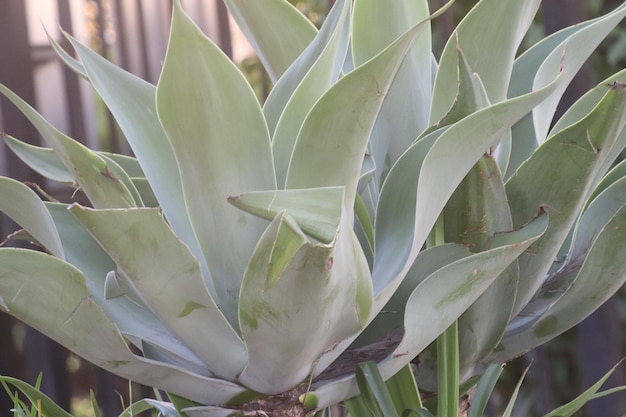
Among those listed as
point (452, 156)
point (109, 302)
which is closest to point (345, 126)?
point (452, 156)

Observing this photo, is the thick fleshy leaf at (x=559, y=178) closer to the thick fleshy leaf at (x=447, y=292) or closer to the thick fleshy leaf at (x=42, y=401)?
the thick fleshy leaf at (x=447, y=292)

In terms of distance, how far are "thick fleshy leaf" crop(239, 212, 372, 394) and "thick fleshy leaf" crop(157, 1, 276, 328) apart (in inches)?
1.6

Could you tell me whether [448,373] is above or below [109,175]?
below

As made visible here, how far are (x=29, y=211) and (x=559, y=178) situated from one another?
0.25 meters

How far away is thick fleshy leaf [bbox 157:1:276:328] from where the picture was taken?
338 millimetres

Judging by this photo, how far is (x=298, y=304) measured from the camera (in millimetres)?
309

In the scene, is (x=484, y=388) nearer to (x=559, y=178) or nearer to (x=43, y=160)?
(x=559, y=178)

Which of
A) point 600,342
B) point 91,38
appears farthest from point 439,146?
point 91,38

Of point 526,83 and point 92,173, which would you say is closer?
point 92,173

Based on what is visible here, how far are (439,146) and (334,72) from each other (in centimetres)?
11

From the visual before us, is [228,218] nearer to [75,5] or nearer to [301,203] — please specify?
[301,203]

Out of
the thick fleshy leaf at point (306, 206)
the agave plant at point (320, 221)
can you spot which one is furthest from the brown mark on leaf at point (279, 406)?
the thick fleshy leaf at point (306, 206)

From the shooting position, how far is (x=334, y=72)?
0.42 m

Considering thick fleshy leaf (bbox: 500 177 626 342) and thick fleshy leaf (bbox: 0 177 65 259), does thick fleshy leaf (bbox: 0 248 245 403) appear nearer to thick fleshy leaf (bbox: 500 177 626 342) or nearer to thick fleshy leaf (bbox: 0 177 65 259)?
thick fleshy leaf (bbox: 0 177 65 259)
